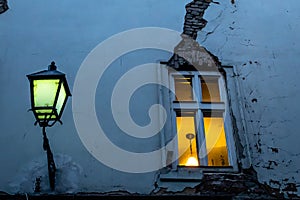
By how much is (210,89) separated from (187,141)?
76cm

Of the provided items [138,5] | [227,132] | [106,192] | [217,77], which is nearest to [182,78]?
[217,77]

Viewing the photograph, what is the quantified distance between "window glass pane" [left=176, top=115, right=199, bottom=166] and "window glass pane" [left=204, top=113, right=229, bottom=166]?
14cm

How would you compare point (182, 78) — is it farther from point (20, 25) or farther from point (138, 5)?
point (20, 25)

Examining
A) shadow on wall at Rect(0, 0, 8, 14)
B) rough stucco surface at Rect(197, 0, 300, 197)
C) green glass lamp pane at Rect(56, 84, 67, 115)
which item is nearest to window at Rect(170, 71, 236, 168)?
rough stucco surface at Rect(197, 0, 300, 197)

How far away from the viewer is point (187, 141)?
443cm

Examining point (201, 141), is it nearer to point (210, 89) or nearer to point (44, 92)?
point (210, 89)

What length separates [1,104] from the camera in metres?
4.44

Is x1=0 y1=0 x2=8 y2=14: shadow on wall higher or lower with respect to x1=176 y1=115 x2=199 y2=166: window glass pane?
higher

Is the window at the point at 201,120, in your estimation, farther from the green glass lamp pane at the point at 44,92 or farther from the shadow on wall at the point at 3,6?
the shadow on wall at the point at 3,6

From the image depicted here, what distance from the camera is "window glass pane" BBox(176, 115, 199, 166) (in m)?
4.31

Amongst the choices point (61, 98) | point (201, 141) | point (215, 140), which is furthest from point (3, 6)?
point (215, 140)

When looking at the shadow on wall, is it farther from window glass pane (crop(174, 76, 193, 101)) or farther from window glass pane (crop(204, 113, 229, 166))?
window glass pane (crop(204, 113, 229, 166))

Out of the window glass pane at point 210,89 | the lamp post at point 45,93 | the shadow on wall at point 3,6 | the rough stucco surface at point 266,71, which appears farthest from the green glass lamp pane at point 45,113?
the shadow on wall at point 3,6

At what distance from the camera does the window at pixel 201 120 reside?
435cm
